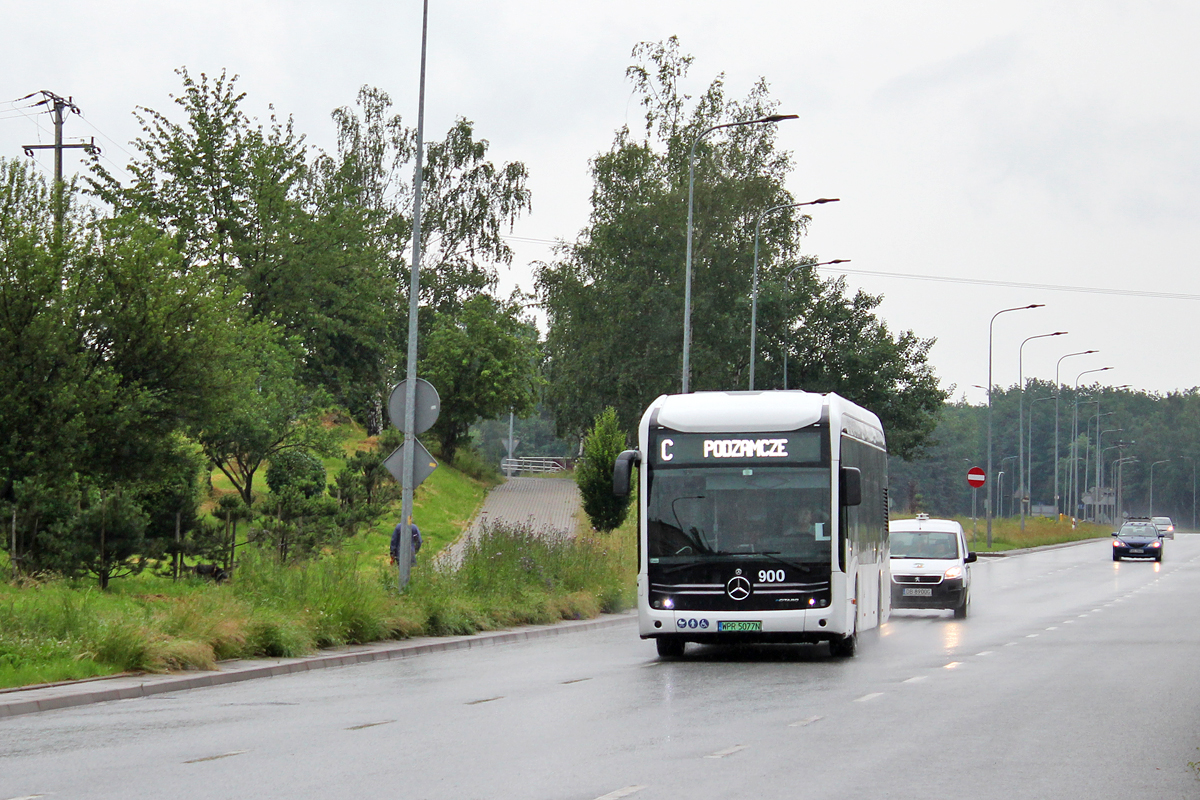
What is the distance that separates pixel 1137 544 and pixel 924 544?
3330 centimetres

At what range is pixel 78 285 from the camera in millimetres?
25141

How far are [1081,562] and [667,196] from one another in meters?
21.6

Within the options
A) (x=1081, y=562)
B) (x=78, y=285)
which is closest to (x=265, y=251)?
(x=78, y=285)

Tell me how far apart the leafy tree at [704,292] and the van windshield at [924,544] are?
103ft

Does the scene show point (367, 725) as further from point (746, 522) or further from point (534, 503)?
point (534, 503)

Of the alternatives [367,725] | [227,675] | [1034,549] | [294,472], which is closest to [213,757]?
[367,725]

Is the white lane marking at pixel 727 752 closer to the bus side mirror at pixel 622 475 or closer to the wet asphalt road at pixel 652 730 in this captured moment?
the wet asphalt road at pixel 652 730

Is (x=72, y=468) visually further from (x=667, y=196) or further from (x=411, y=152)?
(x=411, y=152)

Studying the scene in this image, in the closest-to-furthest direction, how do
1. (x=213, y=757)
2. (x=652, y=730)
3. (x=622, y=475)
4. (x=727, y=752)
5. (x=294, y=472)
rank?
(x=213, y=757), (x=727, y=752), (x=652, y=730), (x=622, y=475), (x=294, y=472)

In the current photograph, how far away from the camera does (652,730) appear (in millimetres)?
11141

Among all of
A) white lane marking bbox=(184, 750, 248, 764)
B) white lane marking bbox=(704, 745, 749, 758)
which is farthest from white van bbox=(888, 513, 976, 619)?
white lane marking bbox=(184, 750, 248, 764)

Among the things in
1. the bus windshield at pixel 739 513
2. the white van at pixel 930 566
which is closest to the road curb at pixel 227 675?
the bus windshield at pixel 739 513

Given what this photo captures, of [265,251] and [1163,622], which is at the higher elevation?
[265,251]

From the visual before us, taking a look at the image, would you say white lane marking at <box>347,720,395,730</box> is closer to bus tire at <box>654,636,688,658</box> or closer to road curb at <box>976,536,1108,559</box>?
bus tire at <box>654,636,688,658</box>
